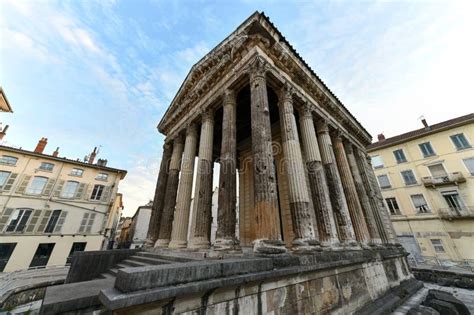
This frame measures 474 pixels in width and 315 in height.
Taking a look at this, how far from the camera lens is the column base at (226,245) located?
464 centimetres

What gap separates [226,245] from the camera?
15.4 feet

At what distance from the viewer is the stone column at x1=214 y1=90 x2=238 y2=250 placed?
15.9 feet

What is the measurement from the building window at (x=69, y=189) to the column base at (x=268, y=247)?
19537mm

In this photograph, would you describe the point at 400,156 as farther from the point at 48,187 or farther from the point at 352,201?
the point at 48,187

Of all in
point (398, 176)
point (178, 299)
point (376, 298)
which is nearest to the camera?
point (178, 299)

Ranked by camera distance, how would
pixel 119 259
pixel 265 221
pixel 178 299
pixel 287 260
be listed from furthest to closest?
pixel 119 259 → pixel 265 221 → pixel 287 260 → pixel 178 299

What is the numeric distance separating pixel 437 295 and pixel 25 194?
25.6 meters

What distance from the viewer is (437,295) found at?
6406 mm

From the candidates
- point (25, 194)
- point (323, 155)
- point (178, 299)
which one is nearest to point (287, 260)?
point (178, 299)

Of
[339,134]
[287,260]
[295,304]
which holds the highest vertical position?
[339,134]

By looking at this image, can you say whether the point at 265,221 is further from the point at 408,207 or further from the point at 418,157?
the point at 418,157

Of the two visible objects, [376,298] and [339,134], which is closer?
[376,298]

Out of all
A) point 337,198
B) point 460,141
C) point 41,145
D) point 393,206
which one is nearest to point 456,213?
point 393,206

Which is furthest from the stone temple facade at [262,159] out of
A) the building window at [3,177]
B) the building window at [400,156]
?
the building window at [3,177]
